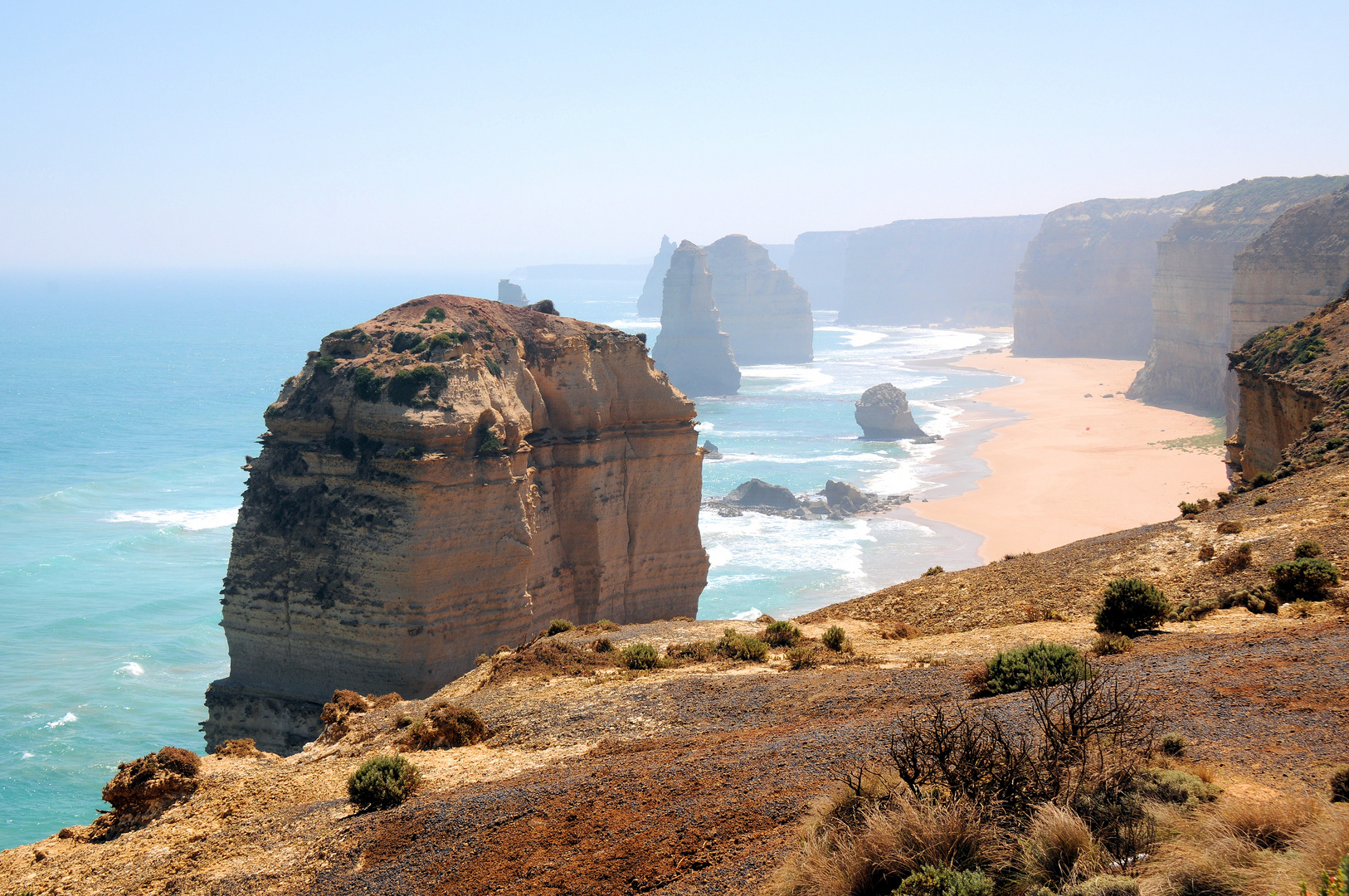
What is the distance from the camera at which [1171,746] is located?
34.0 feet

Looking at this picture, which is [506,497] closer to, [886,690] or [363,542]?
[363,542]

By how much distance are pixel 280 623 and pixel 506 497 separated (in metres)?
7.49

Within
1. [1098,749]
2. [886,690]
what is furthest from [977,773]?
[886,690]

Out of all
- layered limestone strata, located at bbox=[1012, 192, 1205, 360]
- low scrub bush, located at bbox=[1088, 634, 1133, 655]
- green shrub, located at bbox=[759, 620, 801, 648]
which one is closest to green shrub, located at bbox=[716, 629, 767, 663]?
green shrub, located at bbox=[759, 620, 801, 648]

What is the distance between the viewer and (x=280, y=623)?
92.7 ft

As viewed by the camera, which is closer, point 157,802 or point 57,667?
point 157,802

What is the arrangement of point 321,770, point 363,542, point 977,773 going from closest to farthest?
point 977,773 → point 321,770 → point 363,542

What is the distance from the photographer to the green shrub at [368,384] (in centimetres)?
2841

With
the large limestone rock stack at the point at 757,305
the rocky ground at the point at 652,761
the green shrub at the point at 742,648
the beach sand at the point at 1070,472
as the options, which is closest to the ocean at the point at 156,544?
the beach sand at the point at 1070,472

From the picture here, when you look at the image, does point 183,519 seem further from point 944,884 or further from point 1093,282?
point 1093,282

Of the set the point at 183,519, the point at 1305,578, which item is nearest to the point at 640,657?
the point at 1305,578

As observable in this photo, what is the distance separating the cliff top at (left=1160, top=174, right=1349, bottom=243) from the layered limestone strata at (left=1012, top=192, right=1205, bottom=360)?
30.5m

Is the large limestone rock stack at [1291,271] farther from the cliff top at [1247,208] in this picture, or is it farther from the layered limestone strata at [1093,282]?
the layered limestone strata at [1093,282]

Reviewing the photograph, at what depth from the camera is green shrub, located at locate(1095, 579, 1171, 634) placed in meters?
17.7
